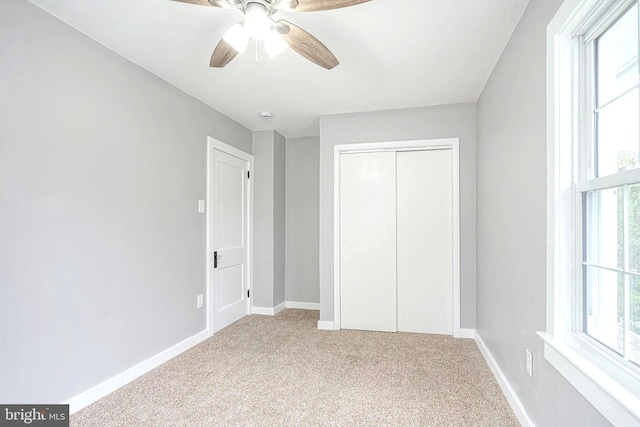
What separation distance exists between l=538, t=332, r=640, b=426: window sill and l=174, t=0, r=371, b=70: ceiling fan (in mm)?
1682

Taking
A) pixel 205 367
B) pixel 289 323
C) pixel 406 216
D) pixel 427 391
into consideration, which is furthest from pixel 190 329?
pixel 406 216

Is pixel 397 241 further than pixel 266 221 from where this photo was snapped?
No

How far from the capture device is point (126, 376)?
7.72 ft

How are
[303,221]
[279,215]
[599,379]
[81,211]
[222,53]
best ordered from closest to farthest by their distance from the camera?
[599,379], [222,53], [81,211], [279,215], [303,221]

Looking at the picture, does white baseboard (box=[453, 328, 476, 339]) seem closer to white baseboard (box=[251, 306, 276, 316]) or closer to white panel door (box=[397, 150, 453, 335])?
white panel door (box=[397, 150, 453, 335])

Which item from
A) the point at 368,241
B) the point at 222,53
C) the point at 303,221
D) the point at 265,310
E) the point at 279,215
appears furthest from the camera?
the point at 303,221

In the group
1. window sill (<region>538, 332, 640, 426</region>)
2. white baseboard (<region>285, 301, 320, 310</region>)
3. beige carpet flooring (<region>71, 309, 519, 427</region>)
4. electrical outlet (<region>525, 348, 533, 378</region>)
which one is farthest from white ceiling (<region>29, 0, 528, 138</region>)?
white baseboard (<region>285, 301, 320, 310</region>)

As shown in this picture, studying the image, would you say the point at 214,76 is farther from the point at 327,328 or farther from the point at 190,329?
the point at 327,328

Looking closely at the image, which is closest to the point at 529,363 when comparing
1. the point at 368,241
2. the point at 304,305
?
the point at 368,241

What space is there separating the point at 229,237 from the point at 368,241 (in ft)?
5.13

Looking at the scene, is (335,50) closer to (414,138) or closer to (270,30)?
(270,30)

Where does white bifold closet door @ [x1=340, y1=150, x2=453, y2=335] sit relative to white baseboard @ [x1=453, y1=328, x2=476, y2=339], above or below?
above

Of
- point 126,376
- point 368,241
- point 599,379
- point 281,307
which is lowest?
point 281,307

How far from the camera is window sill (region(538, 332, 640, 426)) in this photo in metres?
0.97
